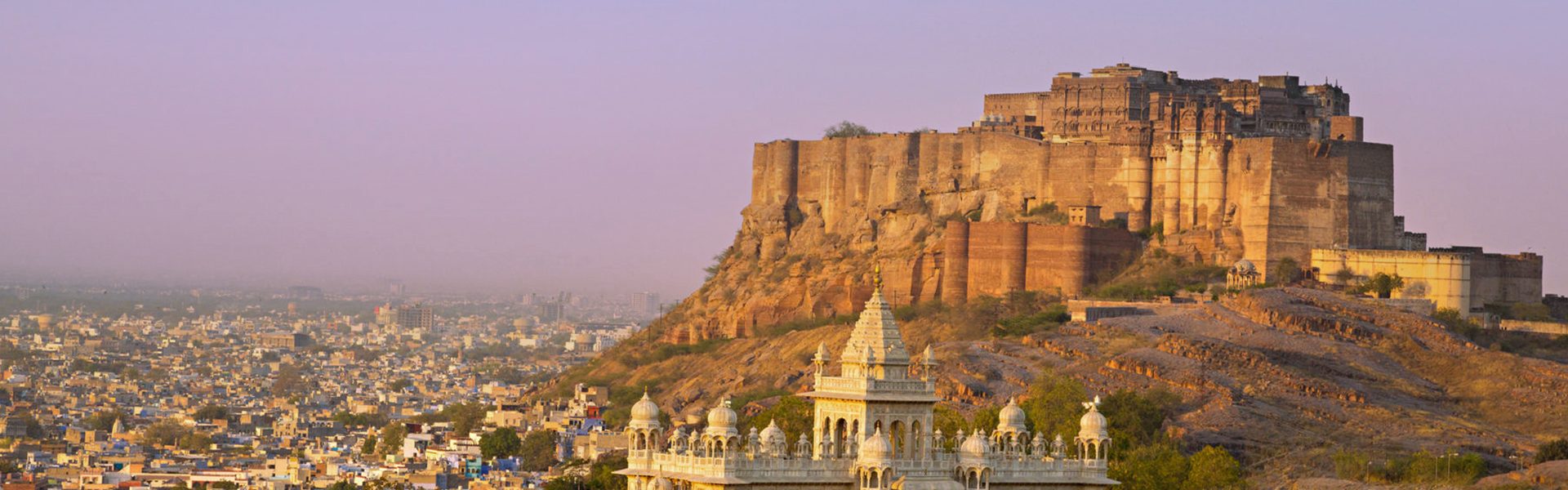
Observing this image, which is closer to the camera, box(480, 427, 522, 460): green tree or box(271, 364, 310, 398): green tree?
box(480, 427, 522, 460): green tree

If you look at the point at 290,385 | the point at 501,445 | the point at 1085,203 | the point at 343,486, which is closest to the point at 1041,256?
the point at 1085,203

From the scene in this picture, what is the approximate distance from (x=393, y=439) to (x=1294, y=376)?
182ft

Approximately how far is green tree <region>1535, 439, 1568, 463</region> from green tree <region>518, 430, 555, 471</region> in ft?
125

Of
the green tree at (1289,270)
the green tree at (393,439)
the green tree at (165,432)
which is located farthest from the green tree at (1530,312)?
the green tree at (165,432)

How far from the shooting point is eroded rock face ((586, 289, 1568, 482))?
77875mm

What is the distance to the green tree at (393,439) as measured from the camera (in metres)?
127

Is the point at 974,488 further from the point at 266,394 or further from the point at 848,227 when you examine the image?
the point at 266,394

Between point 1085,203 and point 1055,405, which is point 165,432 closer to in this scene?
point 1085,203

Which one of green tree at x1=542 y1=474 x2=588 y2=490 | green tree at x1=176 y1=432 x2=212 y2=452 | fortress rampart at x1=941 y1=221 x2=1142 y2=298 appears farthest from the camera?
green tree at x1=176 y1=432 x2=212 y2=452

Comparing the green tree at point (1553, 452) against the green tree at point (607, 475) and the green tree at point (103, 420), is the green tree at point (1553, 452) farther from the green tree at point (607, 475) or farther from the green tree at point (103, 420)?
the green tree at point (103, 420)

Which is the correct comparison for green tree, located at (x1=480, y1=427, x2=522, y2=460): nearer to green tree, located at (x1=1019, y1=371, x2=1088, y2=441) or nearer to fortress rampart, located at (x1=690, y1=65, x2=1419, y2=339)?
fortress rampart, located at (x1=690, y1=65, x2=1419, y2=339)

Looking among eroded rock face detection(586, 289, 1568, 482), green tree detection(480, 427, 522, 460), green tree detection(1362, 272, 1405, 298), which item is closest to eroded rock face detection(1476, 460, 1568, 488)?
eroded rock face detection(586, 289, 1568, 482)

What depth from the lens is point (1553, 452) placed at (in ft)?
247

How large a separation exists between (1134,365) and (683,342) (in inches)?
1429
